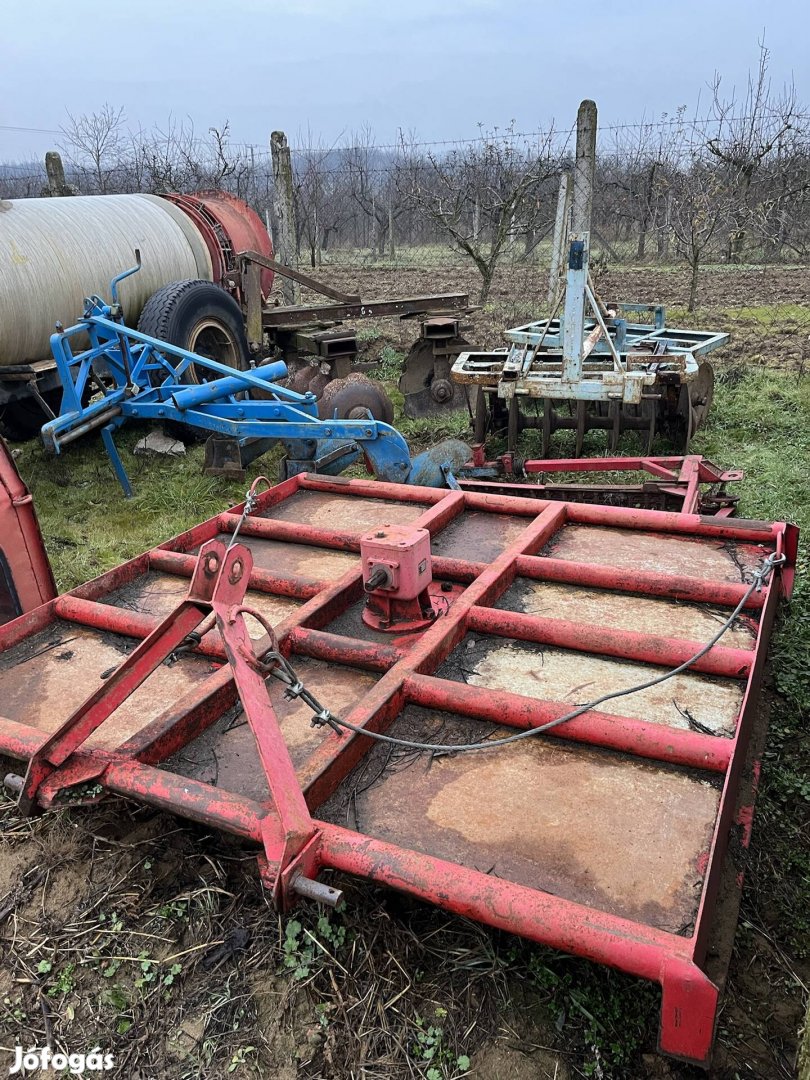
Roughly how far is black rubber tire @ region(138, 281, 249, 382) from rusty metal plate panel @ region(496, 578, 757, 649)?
442 cm

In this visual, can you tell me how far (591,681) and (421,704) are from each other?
570 millimetres

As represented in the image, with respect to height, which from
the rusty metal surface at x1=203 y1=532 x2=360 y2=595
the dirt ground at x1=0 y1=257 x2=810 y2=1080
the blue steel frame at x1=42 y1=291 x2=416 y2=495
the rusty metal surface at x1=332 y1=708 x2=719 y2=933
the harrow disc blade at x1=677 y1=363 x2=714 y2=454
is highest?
the blue steel frame at x1=42 y1=291 x2=416 y2=495

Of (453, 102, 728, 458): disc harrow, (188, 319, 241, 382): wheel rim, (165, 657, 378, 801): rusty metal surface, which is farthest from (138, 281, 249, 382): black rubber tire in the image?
(165, 657, 378, 801): rusty metal surface

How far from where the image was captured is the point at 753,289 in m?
13.6

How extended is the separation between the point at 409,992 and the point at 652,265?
1845cm

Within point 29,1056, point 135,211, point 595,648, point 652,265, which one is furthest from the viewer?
point 652,265

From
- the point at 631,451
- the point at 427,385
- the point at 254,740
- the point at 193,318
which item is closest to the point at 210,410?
the point at 193,318

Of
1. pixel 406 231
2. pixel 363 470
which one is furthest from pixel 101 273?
pixel 406 231

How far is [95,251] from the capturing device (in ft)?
22.2

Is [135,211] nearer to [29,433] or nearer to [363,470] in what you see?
[29,433]

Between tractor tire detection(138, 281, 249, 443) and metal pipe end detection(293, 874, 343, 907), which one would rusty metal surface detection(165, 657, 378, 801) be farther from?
tractor tire detection(138, 281, 249, 443)

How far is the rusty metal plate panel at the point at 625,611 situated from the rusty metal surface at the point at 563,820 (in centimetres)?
75

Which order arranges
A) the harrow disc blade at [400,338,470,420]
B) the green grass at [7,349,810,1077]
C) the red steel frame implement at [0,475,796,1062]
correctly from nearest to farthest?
the red steel frame implement at [0,475,796,1062], the green grass at [7,349,810,1077], the harrow disc blade at [400,338,470,420]

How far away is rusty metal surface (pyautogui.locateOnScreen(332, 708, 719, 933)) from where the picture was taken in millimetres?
1870
